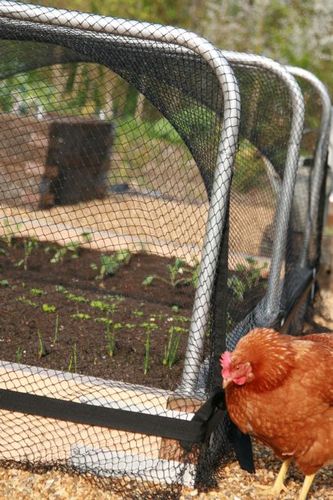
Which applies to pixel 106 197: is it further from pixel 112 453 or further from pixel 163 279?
pixel 112 453

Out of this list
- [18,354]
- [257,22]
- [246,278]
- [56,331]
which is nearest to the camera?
[18,354]

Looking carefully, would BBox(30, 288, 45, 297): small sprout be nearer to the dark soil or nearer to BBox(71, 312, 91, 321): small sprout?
the dark soil

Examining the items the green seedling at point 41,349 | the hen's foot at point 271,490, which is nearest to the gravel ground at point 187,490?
the hen's foot at point 271,490

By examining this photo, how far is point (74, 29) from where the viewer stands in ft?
9.28

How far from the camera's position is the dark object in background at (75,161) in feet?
20.0

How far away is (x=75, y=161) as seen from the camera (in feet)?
21.7

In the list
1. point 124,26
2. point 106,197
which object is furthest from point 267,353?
point 106,197

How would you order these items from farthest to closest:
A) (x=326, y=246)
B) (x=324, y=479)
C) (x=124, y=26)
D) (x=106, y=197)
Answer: (x=326, y=246), (x=106, y=197), (x=324, y=479), (x=124, y=26)

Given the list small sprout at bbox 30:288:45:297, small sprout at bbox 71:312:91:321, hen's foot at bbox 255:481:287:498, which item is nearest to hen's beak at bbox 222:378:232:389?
hen's foot at bbox 255:481:287:498

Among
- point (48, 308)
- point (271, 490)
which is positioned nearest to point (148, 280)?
point (48, 308)

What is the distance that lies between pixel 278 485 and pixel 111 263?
219cm

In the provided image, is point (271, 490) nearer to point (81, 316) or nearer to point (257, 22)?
point (81, 316)

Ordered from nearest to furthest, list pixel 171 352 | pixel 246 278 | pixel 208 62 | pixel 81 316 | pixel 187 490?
pixel 208 62, pixel 187 490, pixel 171 352, pixel 246 278, pixel 81 316

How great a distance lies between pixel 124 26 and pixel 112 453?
5.04 ft
